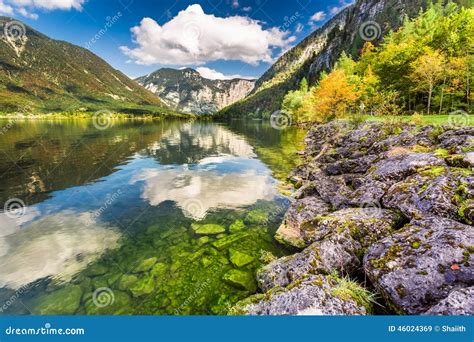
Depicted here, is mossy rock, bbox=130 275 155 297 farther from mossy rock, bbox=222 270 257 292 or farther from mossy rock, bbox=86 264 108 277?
mossy rock, bbox=222 270 257 292

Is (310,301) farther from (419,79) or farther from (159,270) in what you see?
(419,79)

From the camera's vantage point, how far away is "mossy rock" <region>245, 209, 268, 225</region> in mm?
16938

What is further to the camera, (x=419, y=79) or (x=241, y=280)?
(x=419, y=79)

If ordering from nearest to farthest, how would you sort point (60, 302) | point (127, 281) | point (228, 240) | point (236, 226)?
point (60, 302) → point (127, 281) → point (228, 240) → point (236, 226)

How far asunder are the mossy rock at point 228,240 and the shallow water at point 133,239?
0.20 ft

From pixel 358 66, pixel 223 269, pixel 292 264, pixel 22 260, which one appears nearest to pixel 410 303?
pixel 292 264

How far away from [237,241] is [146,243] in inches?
217

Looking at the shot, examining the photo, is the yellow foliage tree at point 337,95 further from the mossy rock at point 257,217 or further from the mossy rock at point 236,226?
the mossy rock at point 236,226

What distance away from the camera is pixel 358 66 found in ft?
250

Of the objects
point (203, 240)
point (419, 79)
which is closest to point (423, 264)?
point (203, 240)

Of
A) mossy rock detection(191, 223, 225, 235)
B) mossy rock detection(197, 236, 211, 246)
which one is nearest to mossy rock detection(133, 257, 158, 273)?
mossy rock detection(197, 236, 211, 246)

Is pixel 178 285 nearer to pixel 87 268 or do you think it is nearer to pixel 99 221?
pixel 87 268

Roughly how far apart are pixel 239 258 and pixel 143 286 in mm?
4815

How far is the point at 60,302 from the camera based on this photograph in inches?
391
